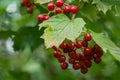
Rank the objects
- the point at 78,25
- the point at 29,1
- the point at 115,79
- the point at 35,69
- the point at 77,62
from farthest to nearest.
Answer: the point at 35,69, the point at 115,79, the point at 29,1, the point at 77,62, the point at 78,25

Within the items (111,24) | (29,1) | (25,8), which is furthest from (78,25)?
(111,24)

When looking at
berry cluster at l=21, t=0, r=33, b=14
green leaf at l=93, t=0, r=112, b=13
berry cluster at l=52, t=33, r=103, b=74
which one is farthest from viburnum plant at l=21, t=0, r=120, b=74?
berry cluster at l=21, t=0, r=33, b=14

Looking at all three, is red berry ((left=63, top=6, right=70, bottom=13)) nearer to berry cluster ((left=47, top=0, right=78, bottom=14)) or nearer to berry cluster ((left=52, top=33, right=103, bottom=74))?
berry cluster ((left=47, top=0, right=78, bottom=14))

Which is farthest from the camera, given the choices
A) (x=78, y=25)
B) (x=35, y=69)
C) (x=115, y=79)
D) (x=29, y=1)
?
(x=35, y=69)

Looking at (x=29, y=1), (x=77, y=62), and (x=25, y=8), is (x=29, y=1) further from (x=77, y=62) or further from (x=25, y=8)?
(x=77, y=62)

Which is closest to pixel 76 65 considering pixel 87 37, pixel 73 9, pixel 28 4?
pixel 87 37

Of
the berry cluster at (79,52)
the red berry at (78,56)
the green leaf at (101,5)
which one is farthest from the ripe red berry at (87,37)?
the green leaf at (101,5)

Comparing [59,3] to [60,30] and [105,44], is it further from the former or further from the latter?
[105,44]
